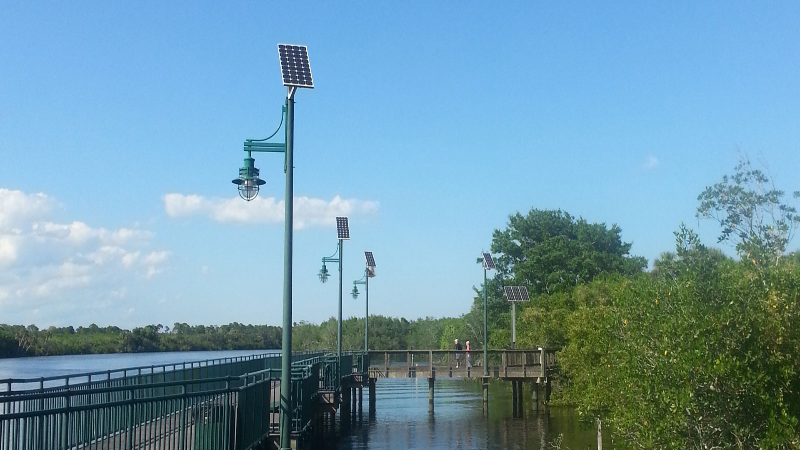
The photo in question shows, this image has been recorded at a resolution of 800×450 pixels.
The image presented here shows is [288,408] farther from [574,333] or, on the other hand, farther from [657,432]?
[574,333]

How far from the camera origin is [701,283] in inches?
515

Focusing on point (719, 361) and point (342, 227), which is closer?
point (719, 361)

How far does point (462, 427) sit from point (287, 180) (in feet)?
72.1

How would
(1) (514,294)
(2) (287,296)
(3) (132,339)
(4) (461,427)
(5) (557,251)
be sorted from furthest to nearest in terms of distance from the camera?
(3) (132,339), (5) (557,251), (1) (514,294), (4) (461,427), (2) (287,296)

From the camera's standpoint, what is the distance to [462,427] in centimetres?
3322

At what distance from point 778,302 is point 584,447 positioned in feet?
52.3

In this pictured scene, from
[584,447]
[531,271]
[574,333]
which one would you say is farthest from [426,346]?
[584,447]

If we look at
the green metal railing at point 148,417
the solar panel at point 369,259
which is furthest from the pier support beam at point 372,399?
the green metal railing at point 148,417

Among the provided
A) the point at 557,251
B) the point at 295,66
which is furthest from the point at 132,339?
the point at 295,66

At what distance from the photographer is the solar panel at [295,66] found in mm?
14273

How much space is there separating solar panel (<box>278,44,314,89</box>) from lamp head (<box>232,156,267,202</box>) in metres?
1.56

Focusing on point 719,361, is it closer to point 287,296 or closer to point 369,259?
point 287,296

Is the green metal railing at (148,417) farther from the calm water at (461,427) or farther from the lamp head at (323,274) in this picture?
the lamp head at (323,274)

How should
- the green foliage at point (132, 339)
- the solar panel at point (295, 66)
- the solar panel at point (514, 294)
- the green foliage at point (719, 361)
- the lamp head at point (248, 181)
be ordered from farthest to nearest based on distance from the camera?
1. the green foliage at point (132, 339)
2. the solar panel at point (514, 294)
3. the solar panel at point (295, 66)
4. the lamp head at point (248, 181)
5. the green foliage at point (719, 361)
